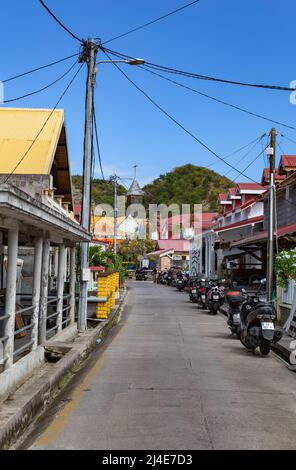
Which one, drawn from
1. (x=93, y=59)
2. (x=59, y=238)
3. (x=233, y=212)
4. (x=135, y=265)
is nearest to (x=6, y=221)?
(x=59, y=238)

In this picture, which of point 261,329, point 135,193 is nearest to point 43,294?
point 261,329

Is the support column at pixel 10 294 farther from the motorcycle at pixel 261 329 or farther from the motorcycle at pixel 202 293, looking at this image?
the motorcycle at pixel 202 293

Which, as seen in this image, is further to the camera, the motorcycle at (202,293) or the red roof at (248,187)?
the red roof at (248,187)

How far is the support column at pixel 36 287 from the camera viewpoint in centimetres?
944

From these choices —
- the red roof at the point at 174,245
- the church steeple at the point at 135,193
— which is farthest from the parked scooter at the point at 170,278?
the church steeple at the point at 135,193

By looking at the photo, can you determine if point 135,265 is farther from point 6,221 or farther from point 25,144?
point 6,221

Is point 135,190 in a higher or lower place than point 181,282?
higher

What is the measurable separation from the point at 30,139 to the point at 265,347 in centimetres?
1072

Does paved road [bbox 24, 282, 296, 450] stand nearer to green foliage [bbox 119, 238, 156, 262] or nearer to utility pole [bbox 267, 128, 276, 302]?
utility pole [bbox 267, 128, 276, 302]

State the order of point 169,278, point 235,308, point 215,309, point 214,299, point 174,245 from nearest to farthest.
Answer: point 235,308, point 214,299, point 215,309, point 169,278, point 174,245

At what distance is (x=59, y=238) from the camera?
11844mm

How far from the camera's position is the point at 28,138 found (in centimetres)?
1819

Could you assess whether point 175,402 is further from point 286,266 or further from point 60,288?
point 286,266
